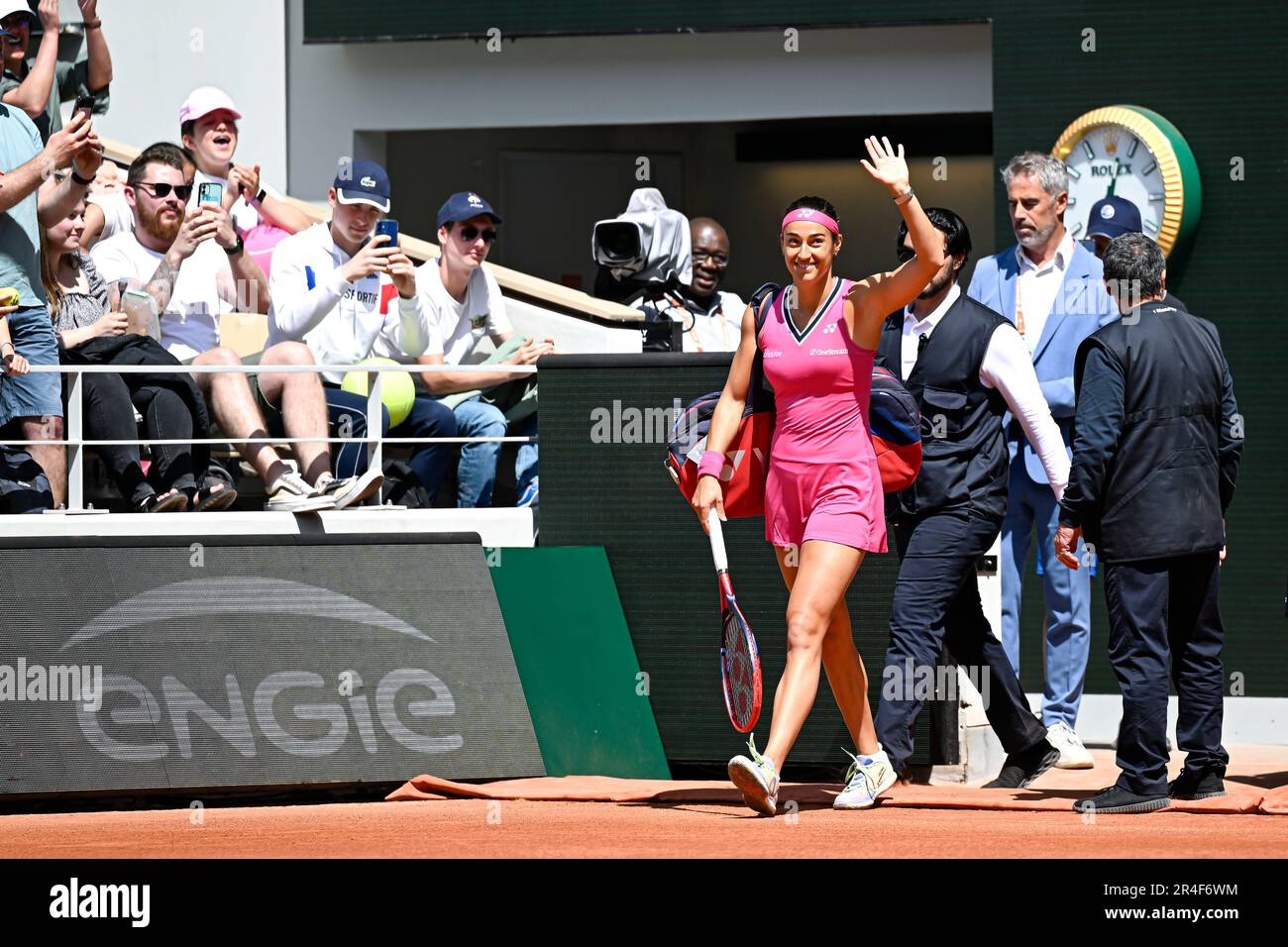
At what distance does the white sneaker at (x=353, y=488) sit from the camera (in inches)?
340

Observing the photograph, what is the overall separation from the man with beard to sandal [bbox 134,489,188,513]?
3077mm

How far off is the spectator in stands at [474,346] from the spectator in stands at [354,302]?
11cm

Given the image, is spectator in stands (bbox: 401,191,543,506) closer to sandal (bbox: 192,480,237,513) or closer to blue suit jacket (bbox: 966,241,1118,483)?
sandal (bbox: 192,480,237,513)

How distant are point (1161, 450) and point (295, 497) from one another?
371 centimetres

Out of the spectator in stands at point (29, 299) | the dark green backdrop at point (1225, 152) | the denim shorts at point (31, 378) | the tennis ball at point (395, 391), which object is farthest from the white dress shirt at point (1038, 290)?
the denim shorts at point (31, 378)

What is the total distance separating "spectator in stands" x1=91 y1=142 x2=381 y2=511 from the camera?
8.88 m

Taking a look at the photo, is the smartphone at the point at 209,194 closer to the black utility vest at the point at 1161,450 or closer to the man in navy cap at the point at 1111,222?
the man in navy cap at the point at 1111,222

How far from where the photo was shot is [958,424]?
773 cm

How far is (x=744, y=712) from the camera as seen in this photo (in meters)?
7.20

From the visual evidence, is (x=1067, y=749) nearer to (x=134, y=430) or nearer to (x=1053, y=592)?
(x=1053, y=592)

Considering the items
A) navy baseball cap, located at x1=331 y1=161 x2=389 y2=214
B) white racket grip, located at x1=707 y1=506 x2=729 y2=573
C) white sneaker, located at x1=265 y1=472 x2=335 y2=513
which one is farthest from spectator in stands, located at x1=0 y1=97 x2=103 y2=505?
white racket grip, located at x1=707 y1=506 x2=729 y2=573

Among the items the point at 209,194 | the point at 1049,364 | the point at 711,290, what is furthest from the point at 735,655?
the point at 711,290
